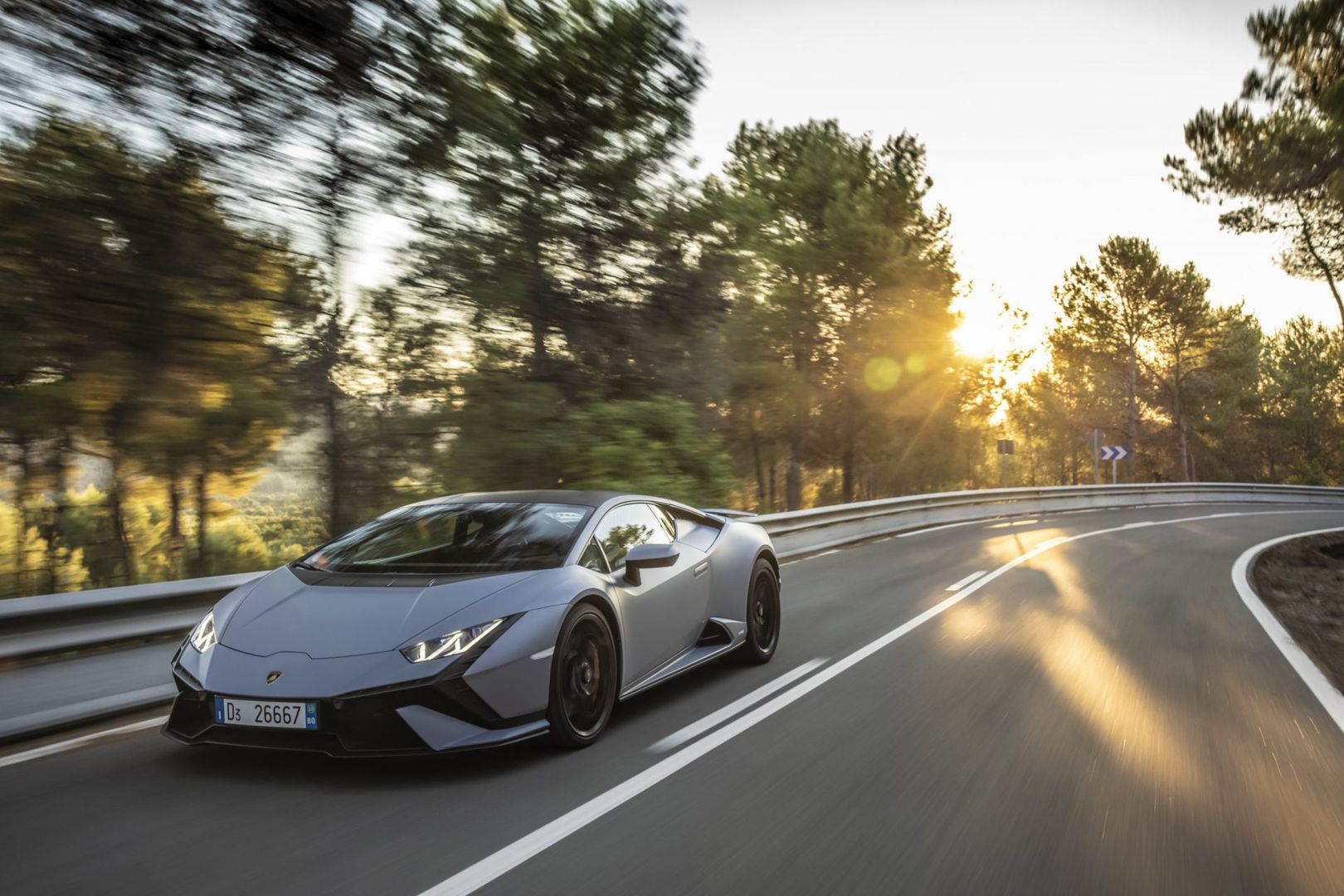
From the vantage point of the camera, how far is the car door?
570 cm

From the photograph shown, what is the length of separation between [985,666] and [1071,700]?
1042 mm

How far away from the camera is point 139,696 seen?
5809mm

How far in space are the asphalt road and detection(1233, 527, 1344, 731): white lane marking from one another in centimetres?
14

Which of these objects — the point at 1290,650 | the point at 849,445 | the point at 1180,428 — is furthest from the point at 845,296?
the point at 1180,428

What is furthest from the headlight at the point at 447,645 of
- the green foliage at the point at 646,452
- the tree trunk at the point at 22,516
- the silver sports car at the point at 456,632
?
the green foliage at the point at 646,452

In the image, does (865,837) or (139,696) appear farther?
(139,696)

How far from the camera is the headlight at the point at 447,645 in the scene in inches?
173

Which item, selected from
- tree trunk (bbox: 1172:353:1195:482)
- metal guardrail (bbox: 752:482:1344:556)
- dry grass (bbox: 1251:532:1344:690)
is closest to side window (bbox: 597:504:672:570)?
dry grass (bbox: 1251:532:1344:690)

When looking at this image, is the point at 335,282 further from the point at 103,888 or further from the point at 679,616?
the point at 103,888

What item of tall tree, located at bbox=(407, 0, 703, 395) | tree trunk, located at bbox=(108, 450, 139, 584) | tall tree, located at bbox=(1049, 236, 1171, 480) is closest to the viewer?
tree trunk, located at bbox=(108, 450, 139, 584)

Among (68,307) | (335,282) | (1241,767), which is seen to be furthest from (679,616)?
(335,282)

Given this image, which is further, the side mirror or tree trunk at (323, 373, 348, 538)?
tree trunk at (323, 373, 348, 538)

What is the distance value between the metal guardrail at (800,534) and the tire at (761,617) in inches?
129

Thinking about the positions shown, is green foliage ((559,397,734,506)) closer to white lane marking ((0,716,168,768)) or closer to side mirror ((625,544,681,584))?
side mirror ((625,544,681,584))
